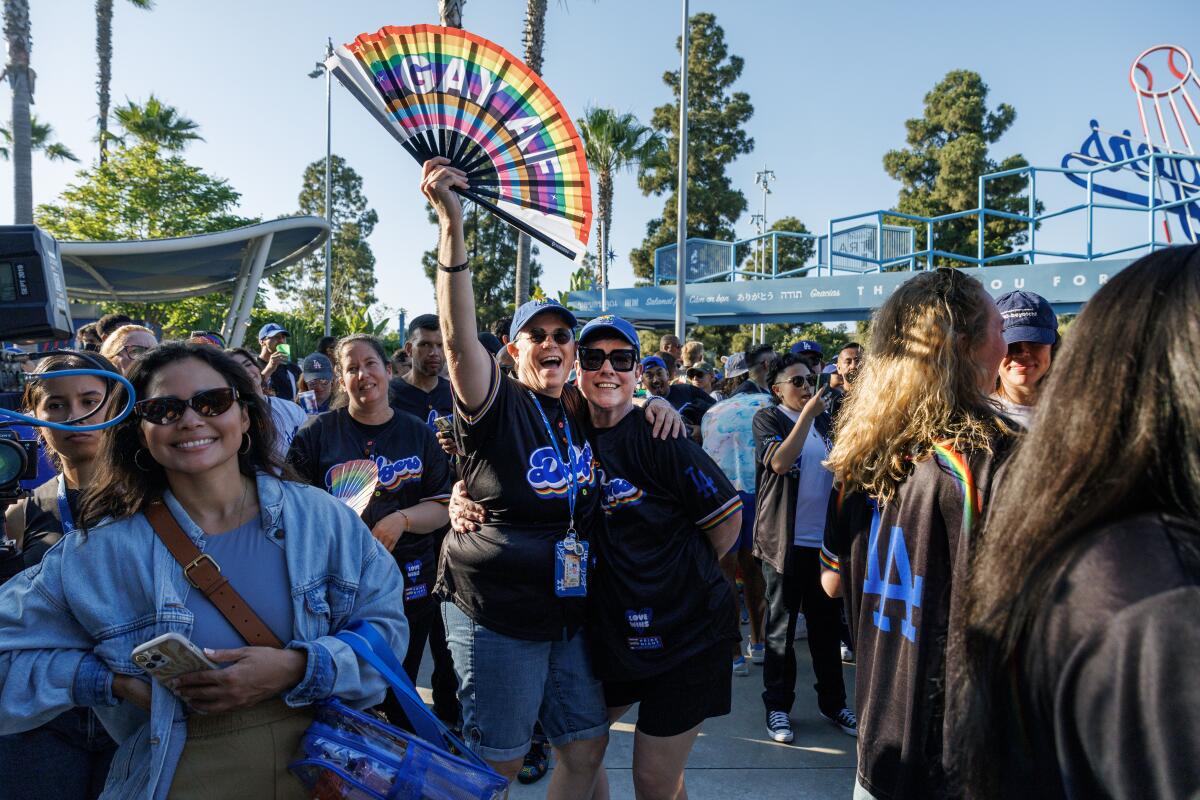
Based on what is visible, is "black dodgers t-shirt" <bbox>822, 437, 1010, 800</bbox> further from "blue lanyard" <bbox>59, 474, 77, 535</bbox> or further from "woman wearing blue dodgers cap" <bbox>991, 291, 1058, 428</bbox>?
"blue lanyard" <bbox>59, 474, 77, 535</bbox>

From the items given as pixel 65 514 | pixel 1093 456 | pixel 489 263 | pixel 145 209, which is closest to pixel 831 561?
pixel 1093 456

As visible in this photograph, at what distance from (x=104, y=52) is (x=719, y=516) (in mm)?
34517

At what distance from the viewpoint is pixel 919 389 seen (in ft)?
6.63

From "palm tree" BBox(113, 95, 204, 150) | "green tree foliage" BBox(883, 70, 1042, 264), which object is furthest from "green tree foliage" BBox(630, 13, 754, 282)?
"palm tree" BBox(113, 95, 204, 150)

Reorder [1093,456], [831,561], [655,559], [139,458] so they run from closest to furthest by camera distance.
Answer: [1093,456], [139,458], [831,561], [655,559]

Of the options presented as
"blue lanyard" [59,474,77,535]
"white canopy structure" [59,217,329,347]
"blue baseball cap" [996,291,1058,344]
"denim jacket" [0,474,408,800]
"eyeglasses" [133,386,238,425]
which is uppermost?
"white canopy structure" [59,217,329,347]

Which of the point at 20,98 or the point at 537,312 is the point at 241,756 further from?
the point at 20,98

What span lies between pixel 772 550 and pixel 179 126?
31.1 metres

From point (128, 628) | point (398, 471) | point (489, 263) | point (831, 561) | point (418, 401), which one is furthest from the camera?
point (489, 263)

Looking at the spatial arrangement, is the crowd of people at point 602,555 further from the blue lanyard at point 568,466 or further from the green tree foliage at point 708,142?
the green tree foliage at point 708,142

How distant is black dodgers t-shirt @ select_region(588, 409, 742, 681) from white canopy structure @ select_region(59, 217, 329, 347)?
53.6 ft

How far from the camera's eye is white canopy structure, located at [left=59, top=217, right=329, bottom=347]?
16.4 m

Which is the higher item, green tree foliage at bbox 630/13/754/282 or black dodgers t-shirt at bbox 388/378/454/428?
green tree foliage at bbox 630/13/754/282

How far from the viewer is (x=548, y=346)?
2.89 m
